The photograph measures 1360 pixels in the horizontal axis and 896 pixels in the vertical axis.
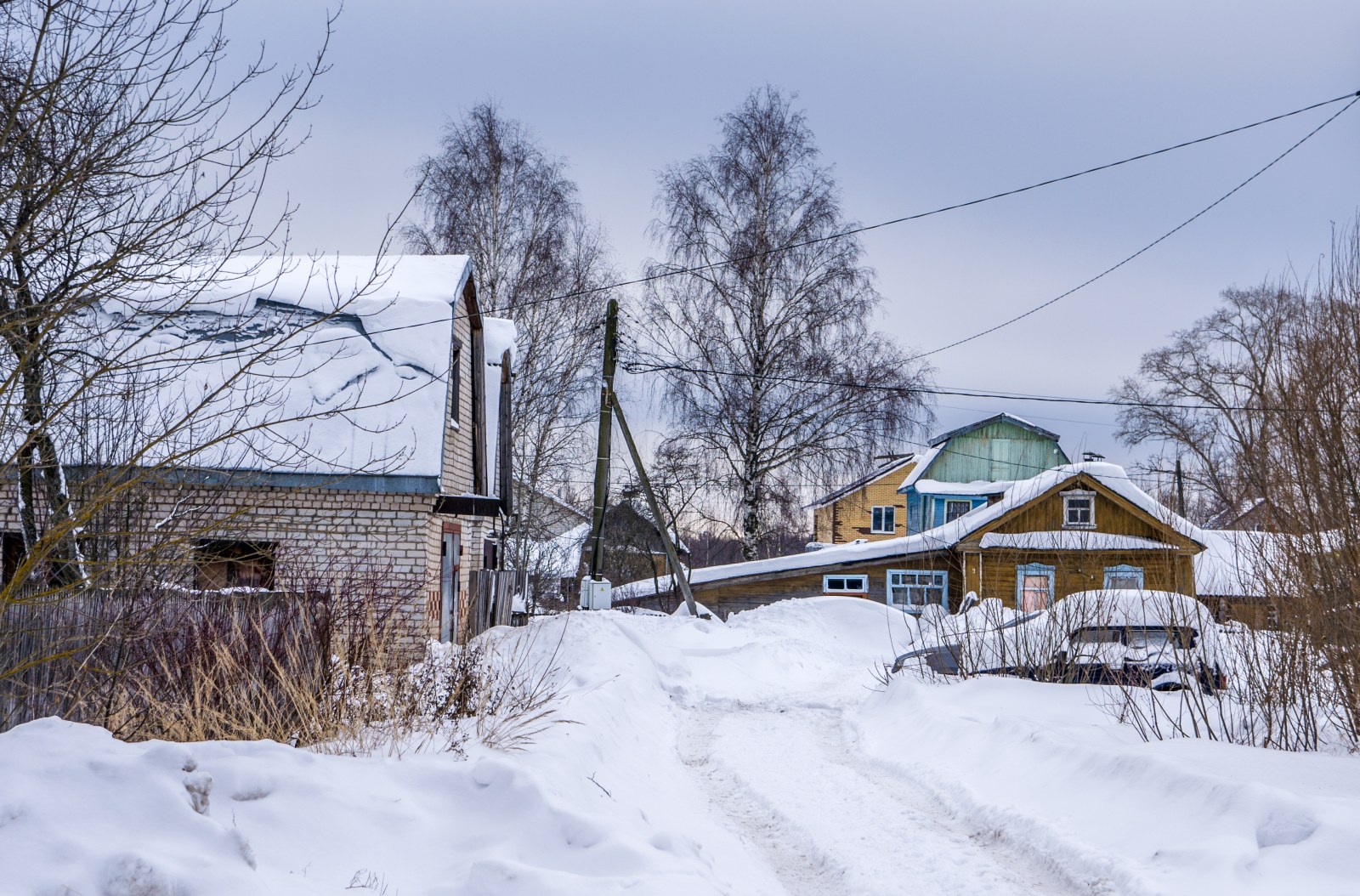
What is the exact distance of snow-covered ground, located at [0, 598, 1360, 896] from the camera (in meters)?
3.96

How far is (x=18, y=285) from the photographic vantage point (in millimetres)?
4375

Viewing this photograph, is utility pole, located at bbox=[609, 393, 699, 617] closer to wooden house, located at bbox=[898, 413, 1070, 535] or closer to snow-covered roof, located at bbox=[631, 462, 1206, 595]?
snow-covered roof, located at bbox=[631, 462, 1206, 595]

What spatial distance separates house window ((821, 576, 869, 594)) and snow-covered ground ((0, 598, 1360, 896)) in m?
18.0

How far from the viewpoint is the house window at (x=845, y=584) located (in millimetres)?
27922

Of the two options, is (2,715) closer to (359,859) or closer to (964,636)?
(359,859)

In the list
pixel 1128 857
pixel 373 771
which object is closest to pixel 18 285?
pixel 373 771

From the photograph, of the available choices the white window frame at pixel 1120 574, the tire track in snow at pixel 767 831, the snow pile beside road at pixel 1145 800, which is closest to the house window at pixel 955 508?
the white window frame at pixel 1120 574

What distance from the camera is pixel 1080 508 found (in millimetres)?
28016

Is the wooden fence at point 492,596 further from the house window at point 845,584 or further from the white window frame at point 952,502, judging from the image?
the white window frame at point 952,502

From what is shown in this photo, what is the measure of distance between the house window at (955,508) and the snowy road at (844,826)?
2993 centimetres

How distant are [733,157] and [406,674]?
22218 mm

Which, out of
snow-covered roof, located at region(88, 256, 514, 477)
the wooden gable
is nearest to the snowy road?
snow-covered roof, located at region(88, 256, 514, 477)

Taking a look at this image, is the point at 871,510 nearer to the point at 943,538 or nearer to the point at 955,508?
the point at 955,508

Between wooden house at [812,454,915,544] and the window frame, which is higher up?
wooden house at [812,454,915,544]
